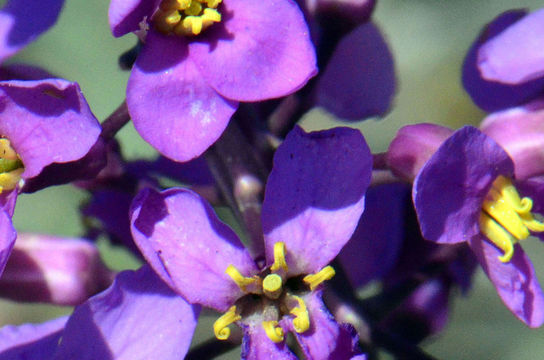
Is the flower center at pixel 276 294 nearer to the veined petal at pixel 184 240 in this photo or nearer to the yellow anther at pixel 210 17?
the veined petal at pixel 184 240

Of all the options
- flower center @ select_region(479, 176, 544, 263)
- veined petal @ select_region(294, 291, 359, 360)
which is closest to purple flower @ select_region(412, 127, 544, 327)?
flower center @ select_region(479, 176, 544, 263)

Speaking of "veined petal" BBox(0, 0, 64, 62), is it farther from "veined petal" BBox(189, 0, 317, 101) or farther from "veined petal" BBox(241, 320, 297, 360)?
"veined petal" BBox(241, 320, 297, 360)

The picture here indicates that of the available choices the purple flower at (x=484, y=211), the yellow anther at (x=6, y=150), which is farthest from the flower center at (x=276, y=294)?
the yellow anther at (x=6, y=150)

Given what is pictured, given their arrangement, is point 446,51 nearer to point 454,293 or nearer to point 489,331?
point 489,331

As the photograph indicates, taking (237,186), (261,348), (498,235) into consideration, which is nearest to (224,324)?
(261,348)

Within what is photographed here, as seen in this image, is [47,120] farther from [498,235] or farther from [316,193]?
[498,235]

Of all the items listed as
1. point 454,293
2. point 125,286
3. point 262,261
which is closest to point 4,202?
point 125,286
